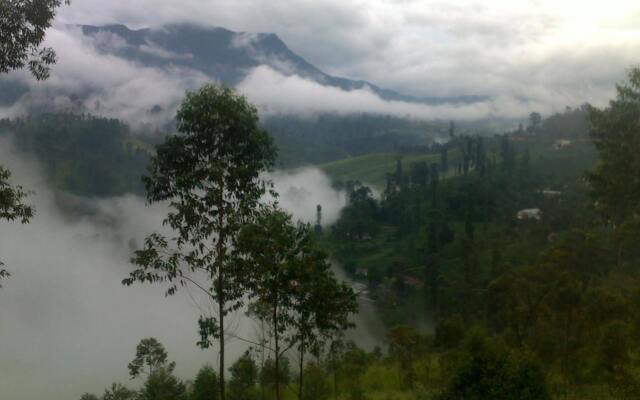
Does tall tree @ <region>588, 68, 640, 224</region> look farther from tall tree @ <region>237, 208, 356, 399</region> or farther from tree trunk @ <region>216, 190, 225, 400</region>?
tree trunk @ <region>216, 190, 225, 400</region>

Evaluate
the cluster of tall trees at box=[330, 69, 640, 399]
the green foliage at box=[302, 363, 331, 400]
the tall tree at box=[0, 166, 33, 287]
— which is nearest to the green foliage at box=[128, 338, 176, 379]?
the green foliage at box=[302, 363, 331, 400]

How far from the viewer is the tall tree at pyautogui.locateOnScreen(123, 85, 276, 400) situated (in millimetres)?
11766

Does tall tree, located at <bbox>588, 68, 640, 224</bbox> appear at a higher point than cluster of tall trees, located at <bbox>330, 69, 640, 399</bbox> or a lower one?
higher

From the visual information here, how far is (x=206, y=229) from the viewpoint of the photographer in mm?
12250

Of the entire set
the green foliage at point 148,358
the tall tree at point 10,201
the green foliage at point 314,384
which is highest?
the tall tree at point 10,201

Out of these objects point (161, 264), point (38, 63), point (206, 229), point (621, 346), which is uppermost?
point (38, 63)

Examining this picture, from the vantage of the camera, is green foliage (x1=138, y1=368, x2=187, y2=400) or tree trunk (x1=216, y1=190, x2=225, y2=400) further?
green foliage (x1=138, y1=368, x2=187, y2=400)

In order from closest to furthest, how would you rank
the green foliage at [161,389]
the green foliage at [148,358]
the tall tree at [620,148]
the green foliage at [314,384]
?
the tall tree at [620,148], the green foliage at [314,384], the green foliage at [161,389], the green foliage at [148,358]

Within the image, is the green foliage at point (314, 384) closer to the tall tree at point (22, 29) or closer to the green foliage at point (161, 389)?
the green foliage at point (161, 389)

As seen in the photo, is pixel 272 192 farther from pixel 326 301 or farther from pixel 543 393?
pixel 543 393

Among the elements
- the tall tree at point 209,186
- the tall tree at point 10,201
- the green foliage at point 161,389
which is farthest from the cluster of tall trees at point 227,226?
the green foliage at point 161,389

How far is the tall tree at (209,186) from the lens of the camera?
11766 millimetres

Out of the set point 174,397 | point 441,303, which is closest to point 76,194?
point 441,303

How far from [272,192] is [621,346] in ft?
41.9
